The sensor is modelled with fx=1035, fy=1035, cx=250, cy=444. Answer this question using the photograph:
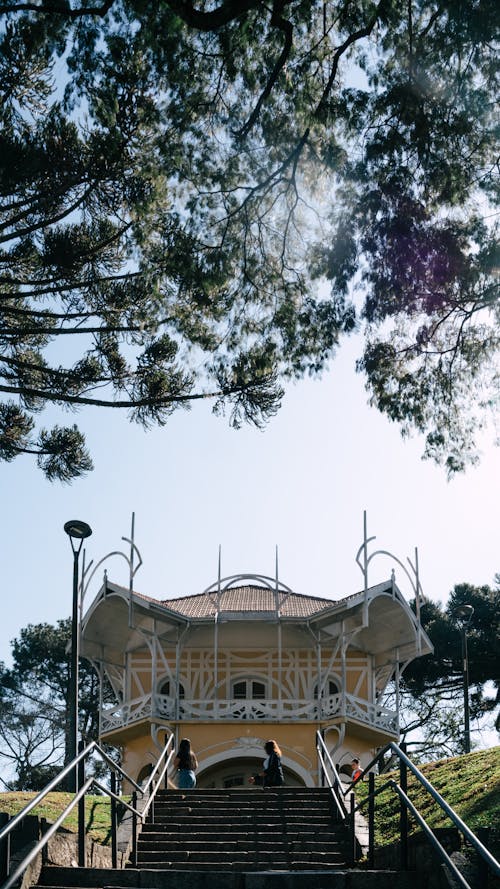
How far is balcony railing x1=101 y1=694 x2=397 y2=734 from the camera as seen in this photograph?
26938 millimetres

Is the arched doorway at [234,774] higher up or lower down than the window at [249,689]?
lower down

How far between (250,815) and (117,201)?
8.50 meters

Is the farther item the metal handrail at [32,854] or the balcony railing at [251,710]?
the balcony railing at [251,710]

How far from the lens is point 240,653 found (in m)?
29.1

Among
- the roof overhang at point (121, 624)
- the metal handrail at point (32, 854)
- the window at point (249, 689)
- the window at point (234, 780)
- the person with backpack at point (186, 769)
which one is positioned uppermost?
the roof overhang at point (121, 624)

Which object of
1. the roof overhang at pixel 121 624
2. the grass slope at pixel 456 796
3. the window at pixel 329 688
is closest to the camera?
the grass slope at pixel 456 796

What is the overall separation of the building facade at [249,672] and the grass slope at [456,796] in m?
8.06

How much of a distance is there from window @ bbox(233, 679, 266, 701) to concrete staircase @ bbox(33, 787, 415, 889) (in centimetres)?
1340

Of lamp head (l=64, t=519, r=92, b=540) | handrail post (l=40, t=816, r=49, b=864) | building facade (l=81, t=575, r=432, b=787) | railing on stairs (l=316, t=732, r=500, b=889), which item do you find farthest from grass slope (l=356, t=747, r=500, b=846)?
building facade (l=81, t=575, r=432, b=787)

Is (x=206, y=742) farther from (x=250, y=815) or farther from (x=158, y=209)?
(x=158, y=209)

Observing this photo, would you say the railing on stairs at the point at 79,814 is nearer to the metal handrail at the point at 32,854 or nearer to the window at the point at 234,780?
the metal handrail at the point at 32,854

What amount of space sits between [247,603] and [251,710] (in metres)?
3.66

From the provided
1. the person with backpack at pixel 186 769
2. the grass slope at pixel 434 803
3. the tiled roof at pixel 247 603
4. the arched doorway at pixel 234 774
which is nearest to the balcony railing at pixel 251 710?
the arched doorway at pixel 234 774

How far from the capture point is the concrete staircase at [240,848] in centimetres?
962
